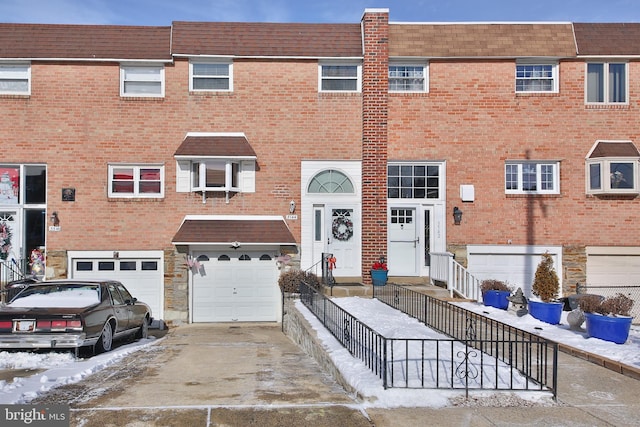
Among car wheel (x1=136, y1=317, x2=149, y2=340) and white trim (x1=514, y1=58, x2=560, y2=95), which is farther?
white trim (x1=514, y1=58, x2=560, y2=95)

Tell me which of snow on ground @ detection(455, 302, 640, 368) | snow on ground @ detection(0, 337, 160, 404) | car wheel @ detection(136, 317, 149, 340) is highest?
snow on ground @ detection(455, 302, 640, 368)

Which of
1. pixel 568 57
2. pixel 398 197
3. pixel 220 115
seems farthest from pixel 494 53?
pixel 220 115

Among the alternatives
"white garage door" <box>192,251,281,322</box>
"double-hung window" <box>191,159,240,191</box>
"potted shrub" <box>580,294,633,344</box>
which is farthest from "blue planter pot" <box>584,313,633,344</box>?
"double-hung window" <box>191,159,240,191</box>

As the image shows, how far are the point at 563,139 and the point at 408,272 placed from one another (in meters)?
6.44

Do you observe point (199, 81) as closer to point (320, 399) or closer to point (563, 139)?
point (563, 139)

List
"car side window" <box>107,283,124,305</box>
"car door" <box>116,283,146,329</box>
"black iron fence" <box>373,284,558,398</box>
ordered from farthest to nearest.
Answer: "car door" <box>116,283,146,329</box>, "car side window" <box>107,283,124,305</box>, "black iron fence" <box>373,284,558,398</box>

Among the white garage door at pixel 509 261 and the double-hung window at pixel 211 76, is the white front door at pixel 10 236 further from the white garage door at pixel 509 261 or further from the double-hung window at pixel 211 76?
the white garage door at pixel 509 261

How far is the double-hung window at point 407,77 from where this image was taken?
59.9ft

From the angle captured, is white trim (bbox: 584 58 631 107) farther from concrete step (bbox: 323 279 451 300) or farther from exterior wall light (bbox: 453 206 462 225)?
concrete step (bbox: 323 279 451 300)

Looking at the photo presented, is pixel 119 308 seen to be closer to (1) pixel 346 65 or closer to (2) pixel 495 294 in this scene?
(2) pixel 495 294

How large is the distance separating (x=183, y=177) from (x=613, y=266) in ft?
45.2

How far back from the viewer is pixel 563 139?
18031 mm

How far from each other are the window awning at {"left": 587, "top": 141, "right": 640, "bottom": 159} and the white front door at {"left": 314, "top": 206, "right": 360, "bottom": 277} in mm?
7716

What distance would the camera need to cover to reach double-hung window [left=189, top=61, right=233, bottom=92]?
1811cm
